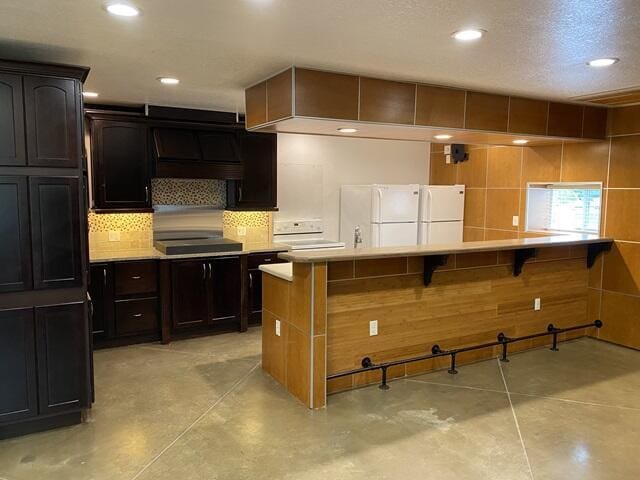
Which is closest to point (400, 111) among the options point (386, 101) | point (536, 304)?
point (386, 101)

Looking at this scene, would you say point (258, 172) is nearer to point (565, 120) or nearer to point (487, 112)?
point (487, 112)

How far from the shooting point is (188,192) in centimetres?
564

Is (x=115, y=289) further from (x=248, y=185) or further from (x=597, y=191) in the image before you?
(x=597, y=191)

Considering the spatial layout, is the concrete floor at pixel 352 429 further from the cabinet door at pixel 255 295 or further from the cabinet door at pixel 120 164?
the cabinet door at pixel 120 164

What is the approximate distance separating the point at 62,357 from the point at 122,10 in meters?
2.11

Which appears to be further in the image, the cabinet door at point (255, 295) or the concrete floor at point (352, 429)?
the cabinet door at point (255, 295)

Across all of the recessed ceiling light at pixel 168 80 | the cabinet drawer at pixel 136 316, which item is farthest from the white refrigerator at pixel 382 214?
the recessed ceiling light at pixel 168 80

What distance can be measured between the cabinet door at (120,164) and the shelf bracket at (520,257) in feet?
12.1

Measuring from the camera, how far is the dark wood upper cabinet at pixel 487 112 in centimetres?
410

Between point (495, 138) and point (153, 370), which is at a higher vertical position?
point (495, 138)

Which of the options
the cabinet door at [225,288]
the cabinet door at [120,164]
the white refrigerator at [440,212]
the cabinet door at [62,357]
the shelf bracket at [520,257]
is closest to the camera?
the cabinet door at [62,357]

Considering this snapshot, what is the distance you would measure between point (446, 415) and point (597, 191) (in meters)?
3.12

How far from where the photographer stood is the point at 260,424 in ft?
10.7

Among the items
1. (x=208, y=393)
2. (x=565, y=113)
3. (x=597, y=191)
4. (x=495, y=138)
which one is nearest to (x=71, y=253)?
(x=208, y=393)
